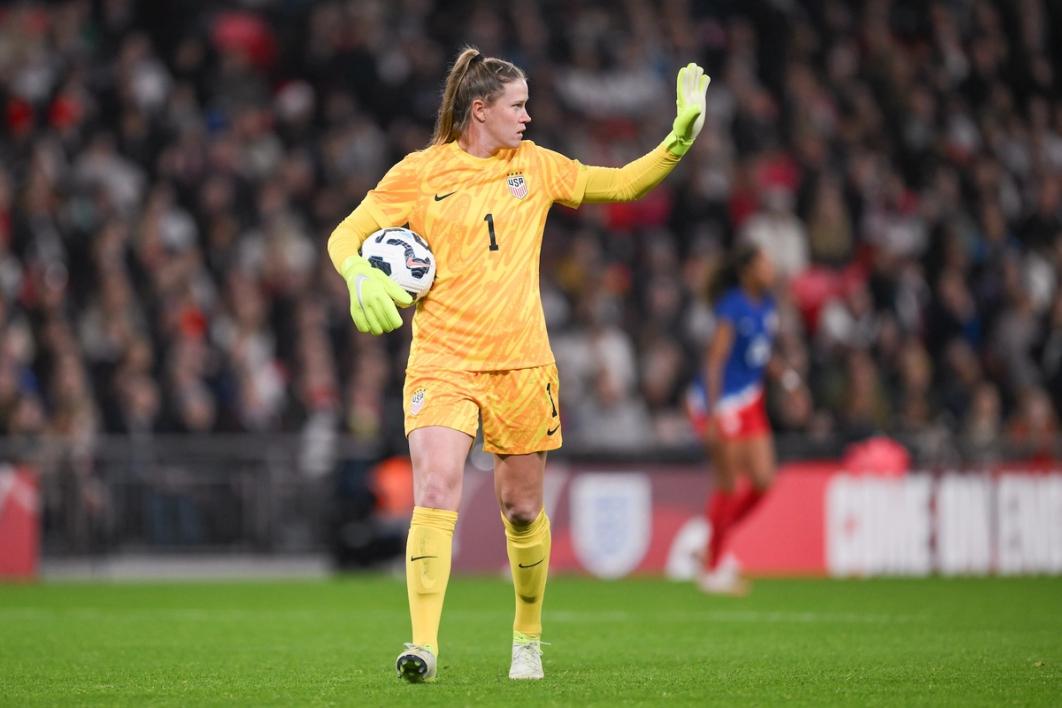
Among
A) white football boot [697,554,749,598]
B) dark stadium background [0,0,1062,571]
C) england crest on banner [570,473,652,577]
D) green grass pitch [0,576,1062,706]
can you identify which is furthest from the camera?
dark stadium background [0,0,1062,571]

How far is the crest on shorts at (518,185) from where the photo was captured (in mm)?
7113

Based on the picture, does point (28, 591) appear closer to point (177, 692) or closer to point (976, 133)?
point (177, 692)

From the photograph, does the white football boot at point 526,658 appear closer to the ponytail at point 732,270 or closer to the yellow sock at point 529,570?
the yellow sock at point 529,570

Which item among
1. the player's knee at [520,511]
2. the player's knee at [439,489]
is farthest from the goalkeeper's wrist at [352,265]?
the player's knee at [520,511]

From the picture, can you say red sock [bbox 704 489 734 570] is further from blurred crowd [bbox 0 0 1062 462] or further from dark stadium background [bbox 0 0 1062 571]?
blurred crowd [bbox 0 0 1062 462]

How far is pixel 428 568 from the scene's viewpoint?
22.1 feet

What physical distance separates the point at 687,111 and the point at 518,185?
0.73 metres

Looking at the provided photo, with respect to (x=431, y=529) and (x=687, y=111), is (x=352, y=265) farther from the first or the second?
(x=687, y=111)

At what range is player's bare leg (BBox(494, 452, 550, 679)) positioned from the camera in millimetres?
7020

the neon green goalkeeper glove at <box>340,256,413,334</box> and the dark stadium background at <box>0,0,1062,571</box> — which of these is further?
the dark stadium background at <box>0,0,1062,571</box>

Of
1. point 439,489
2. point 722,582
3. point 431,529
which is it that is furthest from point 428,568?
point 722,582

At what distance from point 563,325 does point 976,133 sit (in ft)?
21.5

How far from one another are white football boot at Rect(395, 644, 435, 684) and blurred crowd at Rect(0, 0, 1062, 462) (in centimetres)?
1026

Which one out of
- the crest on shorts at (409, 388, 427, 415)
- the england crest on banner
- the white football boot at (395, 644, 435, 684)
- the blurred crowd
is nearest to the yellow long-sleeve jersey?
the crest on shorts at (409, 388, 427, 415)
